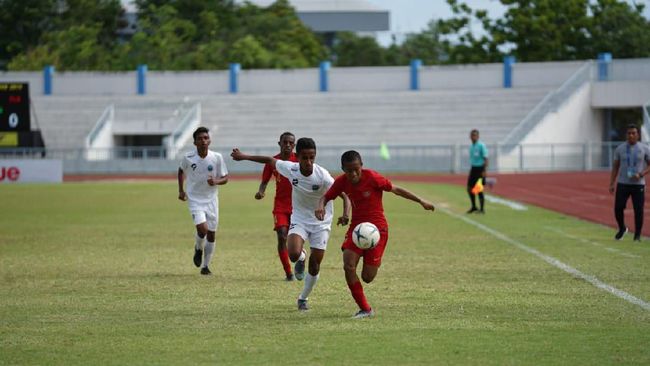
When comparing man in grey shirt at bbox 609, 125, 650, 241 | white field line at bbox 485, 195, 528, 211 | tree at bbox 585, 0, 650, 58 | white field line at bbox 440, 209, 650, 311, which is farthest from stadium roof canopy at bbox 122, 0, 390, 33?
man in grey shirt at bbox 609, 125, 650, 241

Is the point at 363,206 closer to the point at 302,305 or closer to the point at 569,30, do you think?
the point at 302,305

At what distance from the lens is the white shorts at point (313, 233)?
1354 cm

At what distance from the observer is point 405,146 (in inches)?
2323

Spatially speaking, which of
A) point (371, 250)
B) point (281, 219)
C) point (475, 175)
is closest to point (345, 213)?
point (371, 250)

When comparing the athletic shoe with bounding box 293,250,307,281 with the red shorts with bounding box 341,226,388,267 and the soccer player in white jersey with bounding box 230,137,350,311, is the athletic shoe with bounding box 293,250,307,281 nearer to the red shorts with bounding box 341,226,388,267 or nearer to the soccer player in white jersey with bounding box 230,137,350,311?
the soccer player in white jersey with bounding box 230,137,350,311

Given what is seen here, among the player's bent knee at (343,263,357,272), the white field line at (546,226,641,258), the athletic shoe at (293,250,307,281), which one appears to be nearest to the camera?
the player's bent knee at (343,263,357,272)

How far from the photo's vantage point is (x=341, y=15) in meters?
116

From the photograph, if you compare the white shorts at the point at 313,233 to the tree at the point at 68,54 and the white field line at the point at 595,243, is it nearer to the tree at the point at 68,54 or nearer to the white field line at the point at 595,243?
the white field line at the point at 595,243

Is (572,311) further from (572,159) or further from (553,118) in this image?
(553,118)

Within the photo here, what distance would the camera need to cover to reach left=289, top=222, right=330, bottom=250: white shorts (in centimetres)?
1354

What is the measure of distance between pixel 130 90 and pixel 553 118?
2422 centimetres

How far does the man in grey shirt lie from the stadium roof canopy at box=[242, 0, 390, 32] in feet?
305

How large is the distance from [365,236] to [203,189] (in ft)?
18.5

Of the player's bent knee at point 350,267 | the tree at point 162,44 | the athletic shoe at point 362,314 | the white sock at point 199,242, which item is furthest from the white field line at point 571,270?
the tree at point 162,44
